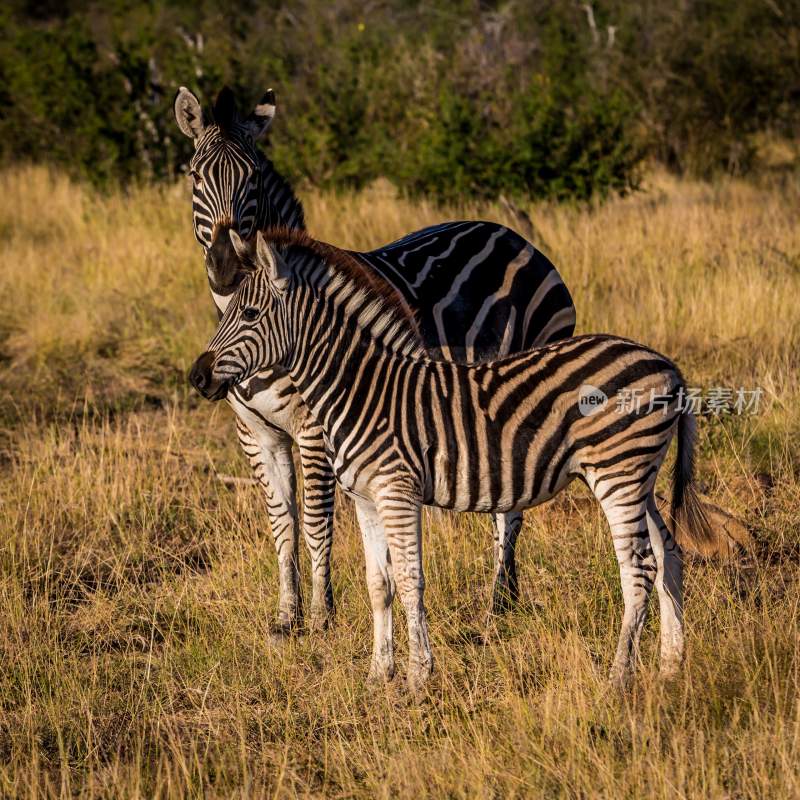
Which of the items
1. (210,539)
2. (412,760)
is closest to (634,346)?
(412,760)

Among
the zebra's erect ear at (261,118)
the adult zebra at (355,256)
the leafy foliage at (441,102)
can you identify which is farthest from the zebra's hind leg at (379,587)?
the leafy foliage at (441,102)

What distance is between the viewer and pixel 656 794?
3486 millimetres

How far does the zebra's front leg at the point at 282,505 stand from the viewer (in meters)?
5.36

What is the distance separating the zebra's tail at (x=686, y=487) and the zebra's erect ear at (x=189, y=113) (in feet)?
9.65

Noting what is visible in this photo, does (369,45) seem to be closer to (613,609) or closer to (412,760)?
(613,609)

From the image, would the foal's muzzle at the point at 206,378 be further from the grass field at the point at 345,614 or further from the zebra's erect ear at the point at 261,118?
the zebra's erect ear at the point at 261,118

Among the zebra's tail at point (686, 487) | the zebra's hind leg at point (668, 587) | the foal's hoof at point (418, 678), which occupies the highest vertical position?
the zebra's tail at point (686, 487)

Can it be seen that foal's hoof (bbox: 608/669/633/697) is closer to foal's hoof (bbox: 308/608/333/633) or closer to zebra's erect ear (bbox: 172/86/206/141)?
foal's hoof (bbox: 308/608/333/633)

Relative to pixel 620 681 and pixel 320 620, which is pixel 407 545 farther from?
pixel 320 620

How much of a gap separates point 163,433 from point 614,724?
4807 mm

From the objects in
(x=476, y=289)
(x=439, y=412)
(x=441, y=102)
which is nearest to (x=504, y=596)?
(x=439, y=412)

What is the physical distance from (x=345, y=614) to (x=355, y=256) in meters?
→ 1.68

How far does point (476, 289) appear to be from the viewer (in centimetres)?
576

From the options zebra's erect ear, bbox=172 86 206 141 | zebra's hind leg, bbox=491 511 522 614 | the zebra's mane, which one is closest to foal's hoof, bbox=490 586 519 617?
zebra's hind leg, bbox=491 511 522 614
